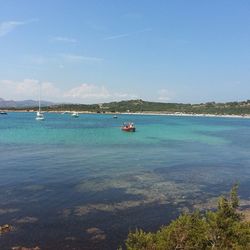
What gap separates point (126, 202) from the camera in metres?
34.4

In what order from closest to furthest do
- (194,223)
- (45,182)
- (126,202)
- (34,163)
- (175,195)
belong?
(194,223)
(126,202)
(175,195)
(45,182)
(34,163)

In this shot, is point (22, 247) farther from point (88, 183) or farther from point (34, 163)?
point (34, 163)

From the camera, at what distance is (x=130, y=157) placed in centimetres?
6312

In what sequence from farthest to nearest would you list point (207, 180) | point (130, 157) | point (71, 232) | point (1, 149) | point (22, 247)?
point (1, 149) → point (130, 157) → point (207, 180) → point (71, 232) → point (22, 247)

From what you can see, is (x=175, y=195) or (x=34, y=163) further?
(x=34, y=163)

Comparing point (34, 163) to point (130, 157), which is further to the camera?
point (130, 157)

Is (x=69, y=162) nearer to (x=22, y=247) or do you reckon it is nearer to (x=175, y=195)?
(x=175, y=195)

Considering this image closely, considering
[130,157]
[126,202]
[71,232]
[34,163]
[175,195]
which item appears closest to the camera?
[71,232]

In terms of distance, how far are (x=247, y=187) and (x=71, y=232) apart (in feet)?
75.3

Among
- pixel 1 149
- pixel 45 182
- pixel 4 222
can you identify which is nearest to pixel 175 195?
pixel 45 182

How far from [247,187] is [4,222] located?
84.9ft

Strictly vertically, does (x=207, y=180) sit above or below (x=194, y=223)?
below

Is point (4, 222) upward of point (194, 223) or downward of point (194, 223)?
downward

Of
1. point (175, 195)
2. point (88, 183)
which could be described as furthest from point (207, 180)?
point (88, 183)
